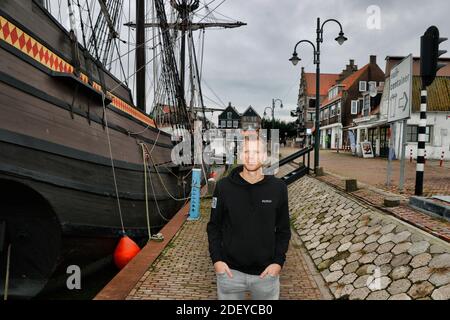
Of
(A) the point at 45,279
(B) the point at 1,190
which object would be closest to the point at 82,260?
(A) the point at 45,279

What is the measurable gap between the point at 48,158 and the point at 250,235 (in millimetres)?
3541

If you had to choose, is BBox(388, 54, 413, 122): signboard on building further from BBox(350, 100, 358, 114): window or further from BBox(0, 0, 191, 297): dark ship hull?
BBox(350, 100, 358, 114): window

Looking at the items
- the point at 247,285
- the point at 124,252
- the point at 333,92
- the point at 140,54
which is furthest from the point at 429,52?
the point at 333,92

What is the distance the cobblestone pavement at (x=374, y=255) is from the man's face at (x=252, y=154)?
2301 mm

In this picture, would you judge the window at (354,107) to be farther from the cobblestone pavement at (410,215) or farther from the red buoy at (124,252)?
the red buoy at (124,252)

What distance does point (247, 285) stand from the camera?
2447mm

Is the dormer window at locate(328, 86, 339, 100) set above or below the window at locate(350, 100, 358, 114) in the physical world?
above

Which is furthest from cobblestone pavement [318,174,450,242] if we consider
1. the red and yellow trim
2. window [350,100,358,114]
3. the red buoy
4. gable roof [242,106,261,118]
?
gable roof [242,106,261,118]

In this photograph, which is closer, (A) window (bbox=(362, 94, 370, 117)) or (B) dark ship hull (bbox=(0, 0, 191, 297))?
(B) dark ship hull (bbox=(0, 0, 191, 297))

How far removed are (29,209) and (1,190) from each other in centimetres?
43

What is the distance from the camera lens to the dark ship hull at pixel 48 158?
14.7 feet

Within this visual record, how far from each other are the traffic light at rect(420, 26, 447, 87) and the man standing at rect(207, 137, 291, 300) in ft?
17.8

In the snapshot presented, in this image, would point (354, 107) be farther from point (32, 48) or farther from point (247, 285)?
point (247, 285)

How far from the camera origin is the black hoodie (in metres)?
2.43
